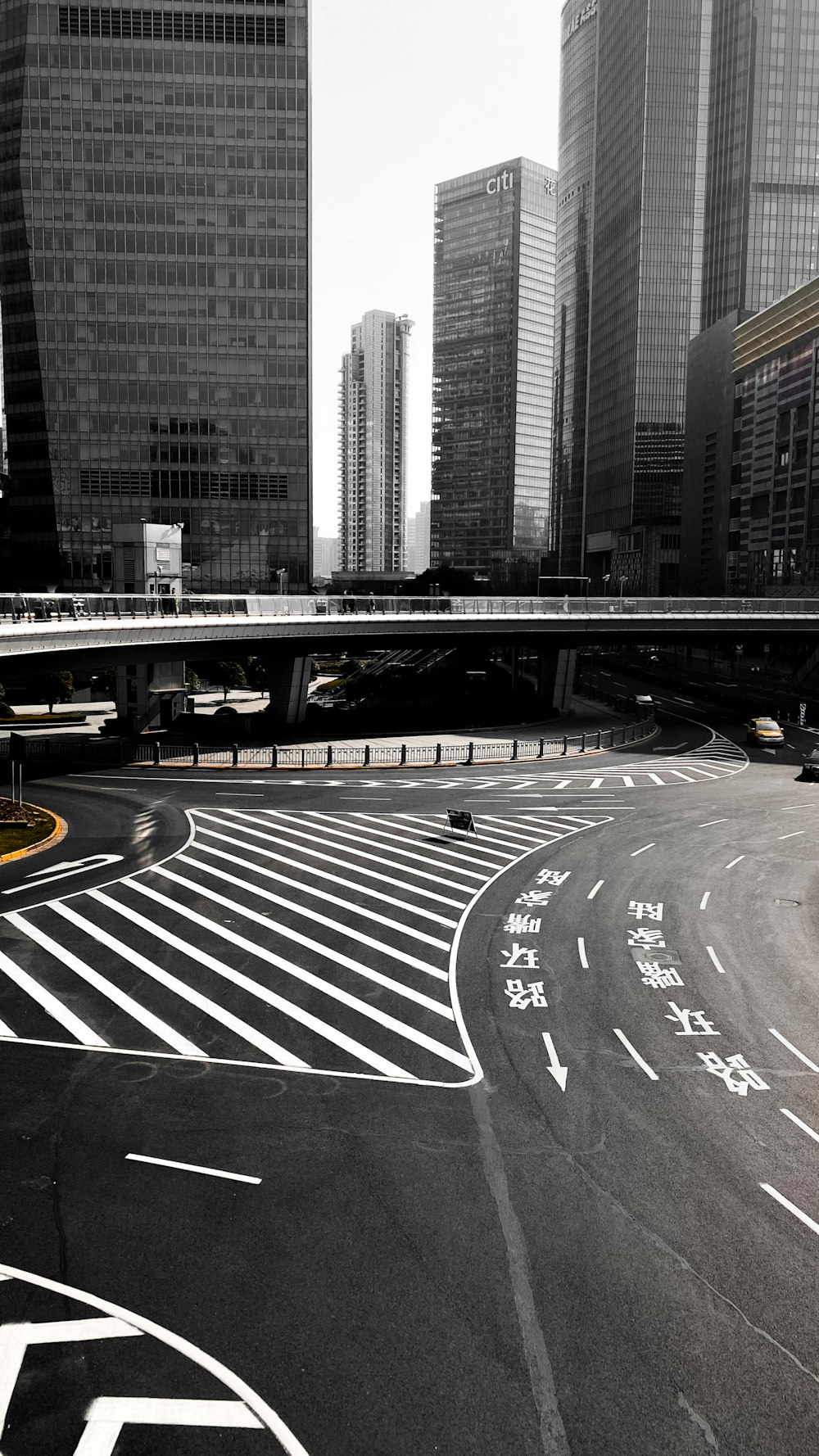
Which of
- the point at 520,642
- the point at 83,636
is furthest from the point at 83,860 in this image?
the point at 520,642

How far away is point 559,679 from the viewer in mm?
75000

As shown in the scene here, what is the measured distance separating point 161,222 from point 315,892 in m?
114

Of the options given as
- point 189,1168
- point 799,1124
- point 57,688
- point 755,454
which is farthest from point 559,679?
point 755,454

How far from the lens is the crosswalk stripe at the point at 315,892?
1013 inches

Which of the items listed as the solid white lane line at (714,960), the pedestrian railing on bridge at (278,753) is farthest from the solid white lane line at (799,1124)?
the pedestrian railing on bridge at (278,753)

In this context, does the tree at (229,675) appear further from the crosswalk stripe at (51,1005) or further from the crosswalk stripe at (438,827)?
the crosswalk stripe at (51,1005)

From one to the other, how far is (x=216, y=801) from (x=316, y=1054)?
25.5 meters

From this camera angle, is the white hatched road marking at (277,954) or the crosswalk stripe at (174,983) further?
the white hatched road marking at (277,954)

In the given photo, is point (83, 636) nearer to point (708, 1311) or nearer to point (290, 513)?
point (708, 1311)

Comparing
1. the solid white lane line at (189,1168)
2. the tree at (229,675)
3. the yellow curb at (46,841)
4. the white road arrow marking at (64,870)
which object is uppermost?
the tree at (229,675)

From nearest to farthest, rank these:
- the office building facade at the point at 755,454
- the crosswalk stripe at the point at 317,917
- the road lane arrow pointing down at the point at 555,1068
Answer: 1. the road lane arrow pointing down at the point at 555,1068
2. the crosswalk stripe at the point at 317,917
3. the office building facade at the point at 755,454

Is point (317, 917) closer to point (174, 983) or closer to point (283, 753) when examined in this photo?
point (174, 983)

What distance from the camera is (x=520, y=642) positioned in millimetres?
75562

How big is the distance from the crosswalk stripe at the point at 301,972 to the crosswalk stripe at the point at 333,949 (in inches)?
1.0
